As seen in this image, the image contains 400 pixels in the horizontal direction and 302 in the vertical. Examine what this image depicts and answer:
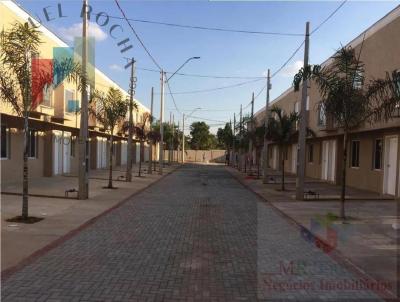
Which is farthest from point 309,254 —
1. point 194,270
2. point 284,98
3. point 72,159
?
point 284,98

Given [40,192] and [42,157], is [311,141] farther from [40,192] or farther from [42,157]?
[40,192]

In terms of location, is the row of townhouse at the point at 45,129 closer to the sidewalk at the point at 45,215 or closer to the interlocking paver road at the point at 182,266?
the sidewalk at the point at 45,215

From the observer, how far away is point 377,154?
831 inches

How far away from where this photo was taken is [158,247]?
8.75 metres

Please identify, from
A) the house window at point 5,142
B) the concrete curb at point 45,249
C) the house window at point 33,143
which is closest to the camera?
the concrete curb at point 45,249

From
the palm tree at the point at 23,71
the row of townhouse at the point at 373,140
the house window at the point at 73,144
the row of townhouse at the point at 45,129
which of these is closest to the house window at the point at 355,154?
the row of townhouse at the point at 373,140

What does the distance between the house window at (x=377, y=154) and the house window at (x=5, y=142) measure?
1620 cm

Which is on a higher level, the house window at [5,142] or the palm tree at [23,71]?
the palm tree at [23,71]

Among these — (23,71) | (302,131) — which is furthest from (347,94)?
(23,71)

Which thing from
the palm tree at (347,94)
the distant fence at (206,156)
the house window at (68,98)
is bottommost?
the distant fence at (206,156)

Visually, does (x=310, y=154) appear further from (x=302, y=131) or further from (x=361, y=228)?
(x=361, y=228)

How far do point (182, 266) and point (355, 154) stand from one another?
61.5 feet

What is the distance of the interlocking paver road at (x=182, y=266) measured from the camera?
19.6 feet

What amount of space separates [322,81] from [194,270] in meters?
7.46
